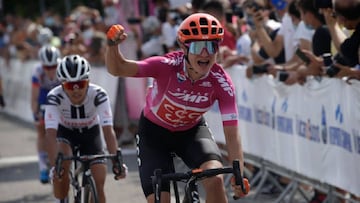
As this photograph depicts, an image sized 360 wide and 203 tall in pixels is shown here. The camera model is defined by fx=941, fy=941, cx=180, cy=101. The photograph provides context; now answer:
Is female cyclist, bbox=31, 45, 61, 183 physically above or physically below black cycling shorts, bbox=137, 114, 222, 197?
below

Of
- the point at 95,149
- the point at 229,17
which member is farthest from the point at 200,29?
the point at 229,17

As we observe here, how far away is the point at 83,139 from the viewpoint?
9.21 m

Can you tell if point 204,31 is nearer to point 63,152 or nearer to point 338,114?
point 338,114

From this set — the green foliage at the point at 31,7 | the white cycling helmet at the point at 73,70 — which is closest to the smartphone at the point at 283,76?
the white cycling helmet at the point at 73,70

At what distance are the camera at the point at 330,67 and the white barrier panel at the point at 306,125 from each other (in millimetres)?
114

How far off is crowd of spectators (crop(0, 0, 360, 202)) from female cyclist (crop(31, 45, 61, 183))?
209cm

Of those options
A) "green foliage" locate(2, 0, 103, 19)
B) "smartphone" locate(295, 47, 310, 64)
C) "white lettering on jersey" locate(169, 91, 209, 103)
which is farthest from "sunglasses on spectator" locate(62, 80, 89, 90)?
"green foliage" locate(2, 0, 103, 19)

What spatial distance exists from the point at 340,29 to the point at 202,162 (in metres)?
3.18

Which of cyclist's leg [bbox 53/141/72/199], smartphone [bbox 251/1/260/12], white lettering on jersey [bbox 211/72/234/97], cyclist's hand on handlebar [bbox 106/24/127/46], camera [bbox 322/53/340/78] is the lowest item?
cyclist's leg [bbox 53/141/72/199]

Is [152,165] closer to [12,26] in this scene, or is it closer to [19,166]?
[19,166]

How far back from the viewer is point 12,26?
3372cm

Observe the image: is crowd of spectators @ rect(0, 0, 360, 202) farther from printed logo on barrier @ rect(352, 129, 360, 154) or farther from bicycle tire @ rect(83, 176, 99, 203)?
bicycle tire @ rect(83, 176, 99, 203)

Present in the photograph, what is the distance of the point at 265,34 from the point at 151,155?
4.27 meters

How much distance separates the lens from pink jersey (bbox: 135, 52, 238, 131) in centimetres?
693
